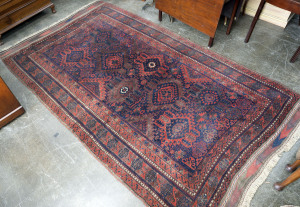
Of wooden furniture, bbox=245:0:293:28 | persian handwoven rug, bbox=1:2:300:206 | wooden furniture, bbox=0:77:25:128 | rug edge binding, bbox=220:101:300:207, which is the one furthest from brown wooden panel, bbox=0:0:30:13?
rug edge binding, bbox=220:101:300:207

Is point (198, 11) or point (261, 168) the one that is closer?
point (261, 168)

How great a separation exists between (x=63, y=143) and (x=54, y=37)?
5.19ft

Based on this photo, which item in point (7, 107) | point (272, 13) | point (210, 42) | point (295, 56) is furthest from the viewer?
point (272, 13)

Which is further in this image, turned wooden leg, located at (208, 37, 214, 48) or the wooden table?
turned wooden leg, located at (208, 37, 214, 48)

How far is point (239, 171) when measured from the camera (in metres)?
1.67

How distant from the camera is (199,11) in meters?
2.33

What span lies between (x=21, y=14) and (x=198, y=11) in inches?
88.5

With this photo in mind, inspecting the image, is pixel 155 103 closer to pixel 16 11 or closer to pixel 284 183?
pixel 284 183

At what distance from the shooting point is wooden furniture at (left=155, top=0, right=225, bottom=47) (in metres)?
2.20

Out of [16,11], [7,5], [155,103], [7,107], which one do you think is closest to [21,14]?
[16,11]

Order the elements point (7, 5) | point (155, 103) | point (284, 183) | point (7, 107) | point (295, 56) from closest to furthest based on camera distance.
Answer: point (284, 183)
point (7, 107)
point (155, 103)
point (295, 56)
point (7, 5)

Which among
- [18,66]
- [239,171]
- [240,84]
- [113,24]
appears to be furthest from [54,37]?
[239,171]

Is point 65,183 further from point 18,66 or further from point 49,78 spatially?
point 18,66

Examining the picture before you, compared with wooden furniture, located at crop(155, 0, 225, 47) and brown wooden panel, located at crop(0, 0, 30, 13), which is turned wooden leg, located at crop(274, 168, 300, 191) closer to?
wooden furniture, located at crop(155, 0, 225, 47)
